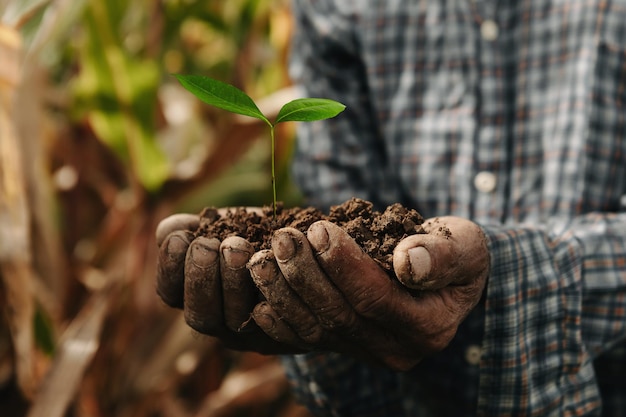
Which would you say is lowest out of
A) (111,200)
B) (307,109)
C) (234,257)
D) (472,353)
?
(472,353)

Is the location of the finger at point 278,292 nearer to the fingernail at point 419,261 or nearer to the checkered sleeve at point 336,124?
the fingernail at point 419,261

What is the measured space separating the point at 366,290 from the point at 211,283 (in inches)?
5.1

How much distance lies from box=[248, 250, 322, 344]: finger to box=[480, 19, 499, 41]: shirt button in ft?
1.83

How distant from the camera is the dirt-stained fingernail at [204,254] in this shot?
0.59 m

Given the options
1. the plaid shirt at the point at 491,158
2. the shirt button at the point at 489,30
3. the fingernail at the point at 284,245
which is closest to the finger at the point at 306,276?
the fingernail at the point at 284,245

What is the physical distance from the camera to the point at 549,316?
75 cm

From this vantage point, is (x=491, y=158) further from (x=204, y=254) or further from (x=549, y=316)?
(x=204, y=254)

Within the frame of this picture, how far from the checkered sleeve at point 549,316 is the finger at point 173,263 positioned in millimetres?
295

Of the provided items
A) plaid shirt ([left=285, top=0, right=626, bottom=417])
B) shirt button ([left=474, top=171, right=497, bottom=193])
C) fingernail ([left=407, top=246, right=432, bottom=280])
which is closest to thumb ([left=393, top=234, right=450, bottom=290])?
fingernail ([left=407, top=246, right=432, bottom=280])

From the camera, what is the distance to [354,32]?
104 centimetres

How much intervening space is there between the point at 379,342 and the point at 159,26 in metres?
0.81

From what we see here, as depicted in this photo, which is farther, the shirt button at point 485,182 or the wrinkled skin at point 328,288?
the shirt button at point 485,182

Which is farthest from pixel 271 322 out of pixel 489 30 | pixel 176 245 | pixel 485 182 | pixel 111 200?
pixel 111 200

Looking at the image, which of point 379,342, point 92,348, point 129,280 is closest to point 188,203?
point 129,280
